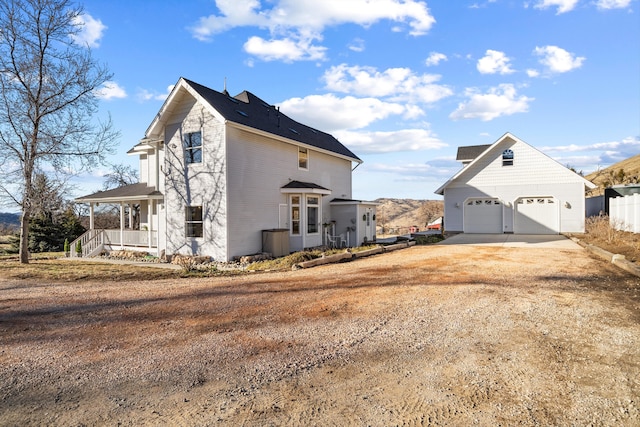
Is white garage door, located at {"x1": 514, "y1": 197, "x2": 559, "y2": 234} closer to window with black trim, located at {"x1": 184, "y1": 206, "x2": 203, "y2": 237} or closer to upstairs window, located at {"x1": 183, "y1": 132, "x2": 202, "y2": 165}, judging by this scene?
window with black trim, located at {"x1": 184, "y1": 206, "x2": 203, "y2": 237}

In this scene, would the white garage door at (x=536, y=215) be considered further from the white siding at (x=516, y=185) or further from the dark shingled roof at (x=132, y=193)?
the dark shingled roof at (x=132, y=193)

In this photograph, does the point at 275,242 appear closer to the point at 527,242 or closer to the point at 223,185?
the point at 223,185

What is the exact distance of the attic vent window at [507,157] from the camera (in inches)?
968

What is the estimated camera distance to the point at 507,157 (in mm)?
24672

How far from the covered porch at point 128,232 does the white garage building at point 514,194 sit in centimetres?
1797

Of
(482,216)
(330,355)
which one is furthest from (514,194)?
(330,355)

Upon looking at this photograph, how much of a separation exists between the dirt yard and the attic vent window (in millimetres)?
17328

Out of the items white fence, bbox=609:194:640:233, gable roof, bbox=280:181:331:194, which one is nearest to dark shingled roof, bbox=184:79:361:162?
gable roof, bbox=280:181:331:194

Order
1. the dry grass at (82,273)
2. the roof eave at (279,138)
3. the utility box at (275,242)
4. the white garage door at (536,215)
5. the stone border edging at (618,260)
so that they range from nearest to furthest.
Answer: the stone border edging at (618,260) < the dry grass at (82,273) < the roof eave at (279,138) < the utility box at (275,242) < the white garage door at (536,215)

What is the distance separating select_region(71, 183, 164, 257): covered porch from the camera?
18.2 meters

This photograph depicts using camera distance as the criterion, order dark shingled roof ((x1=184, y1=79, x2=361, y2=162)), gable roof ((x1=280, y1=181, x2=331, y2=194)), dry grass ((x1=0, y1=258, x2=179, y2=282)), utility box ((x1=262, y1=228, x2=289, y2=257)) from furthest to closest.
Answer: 1. gable roof ((x1=280, y1=181, x2=331, y2=194))
2. utility box ((x1=262, y1=228, x2=289, y2=257))
3. dark shingled roof ((x1=184, y1=79, x2=361, y2=162))
4. dry grass ((x1=0, y1=258, x2=179, y2=282))

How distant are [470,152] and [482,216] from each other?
7949mm

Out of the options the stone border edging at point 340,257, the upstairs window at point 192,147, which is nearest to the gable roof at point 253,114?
the upstairs window at point 192,147

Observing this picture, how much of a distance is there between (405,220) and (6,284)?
4606 cm
